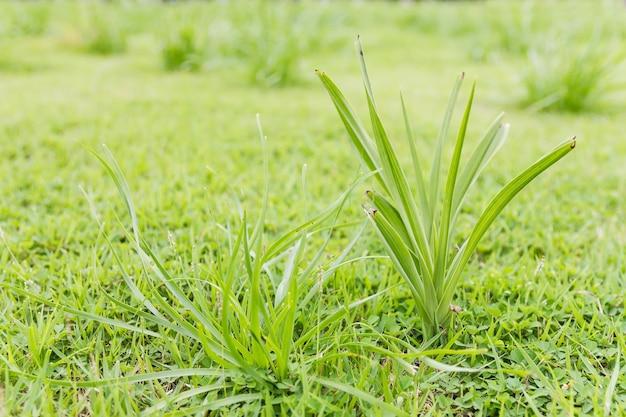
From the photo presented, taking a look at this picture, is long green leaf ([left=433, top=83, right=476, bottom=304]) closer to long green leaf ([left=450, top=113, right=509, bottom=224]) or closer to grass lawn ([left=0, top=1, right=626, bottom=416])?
long green leaf ([left=450, top=113, right=509, bottom=224])

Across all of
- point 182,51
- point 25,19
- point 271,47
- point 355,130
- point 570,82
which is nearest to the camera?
point 355,130

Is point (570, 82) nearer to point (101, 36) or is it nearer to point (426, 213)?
point (426, 213)

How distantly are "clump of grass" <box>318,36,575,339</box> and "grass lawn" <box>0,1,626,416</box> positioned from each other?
0.08m

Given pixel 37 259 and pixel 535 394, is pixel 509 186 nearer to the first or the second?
pixel 535 394

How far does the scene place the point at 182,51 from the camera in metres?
4.66

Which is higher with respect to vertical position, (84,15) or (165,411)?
(84,15)

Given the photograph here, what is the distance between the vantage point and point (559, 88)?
3.75 meters

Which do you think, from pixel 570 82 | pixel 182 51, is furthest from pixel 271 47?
pixel 570 82

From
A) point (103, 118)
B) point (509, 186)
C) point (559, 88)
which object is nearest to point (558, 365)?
point (509, 186)

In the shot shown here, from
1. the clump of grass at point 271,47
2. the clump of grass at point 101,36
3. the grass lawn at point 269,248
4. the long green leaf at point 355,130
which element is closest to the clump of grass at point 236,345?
the grass lawn at point 269,248

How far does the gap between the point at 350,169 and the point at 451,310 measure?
134 cm

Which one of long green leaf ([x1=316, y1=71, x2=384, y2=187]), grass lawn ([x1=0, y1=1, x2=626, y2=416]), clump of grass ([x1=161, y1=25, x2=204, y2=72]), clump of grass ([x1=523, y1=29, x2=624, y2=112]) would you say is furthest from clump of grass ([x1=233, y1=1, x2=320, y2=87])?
long green leaf ([x1=316, y1=71, x2=384, y2=187])

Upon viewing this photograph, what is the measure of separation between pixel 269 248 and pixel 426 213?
43 cm

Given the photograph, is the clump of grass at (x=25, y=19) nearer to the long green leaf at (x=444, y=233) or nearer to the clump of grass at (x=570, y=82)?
the clump of grass at (x=570, y=82)
